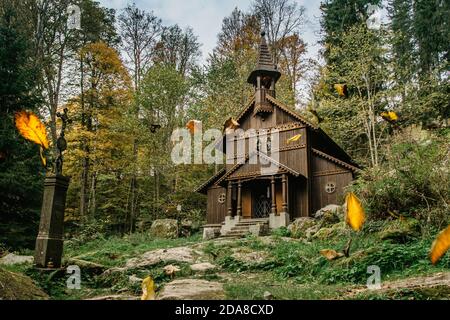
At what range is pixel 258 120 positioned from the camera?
23578 millimetres

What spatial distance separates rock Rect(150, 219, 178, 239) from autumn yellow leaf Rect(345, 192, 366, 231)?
12.6m

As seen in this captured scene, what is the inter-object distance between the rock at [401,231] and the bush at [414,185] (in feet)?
1.17

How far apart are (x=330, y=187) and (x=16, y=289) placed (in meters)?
17.6

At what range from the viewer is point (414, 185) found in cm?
1003

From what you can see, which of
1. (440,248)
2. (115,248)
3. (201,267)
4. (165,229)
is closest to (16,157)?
(115,248)

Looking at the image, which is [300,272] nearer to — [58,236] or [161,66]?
[58,236]

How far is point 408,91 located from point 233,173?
11976 mm

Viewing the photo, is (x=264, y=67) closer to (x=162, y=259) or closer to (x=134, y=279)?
(x=162, y=259)

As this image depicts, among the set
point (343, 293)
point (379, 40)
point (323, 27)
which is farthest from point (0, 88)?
point (323, 27)

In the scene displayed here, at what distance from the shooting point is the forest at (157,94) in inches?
639

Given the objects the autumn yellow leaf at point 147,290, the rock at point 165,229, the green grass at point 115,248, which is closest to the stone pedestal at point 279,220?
the green grass at point 115,248

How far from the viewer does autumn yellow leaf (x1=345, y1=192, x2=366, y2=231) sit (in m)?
10.8

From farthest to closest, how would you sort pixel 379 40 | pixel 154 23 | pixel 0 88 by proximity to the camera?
pixel 154 23, pixel 379 40, pixel 0 88
